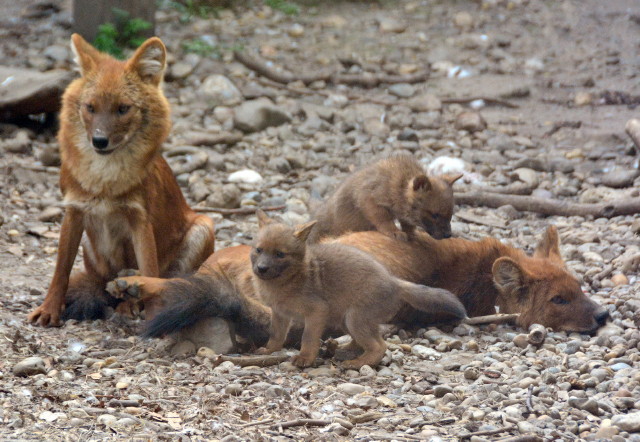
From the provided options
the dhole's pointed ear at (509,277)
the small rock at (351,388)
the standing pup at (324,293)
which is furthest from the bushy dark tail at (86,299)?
A: the dhole's pointed ear at (509,277)

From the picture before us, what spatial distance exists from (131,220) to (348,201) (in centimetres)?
201

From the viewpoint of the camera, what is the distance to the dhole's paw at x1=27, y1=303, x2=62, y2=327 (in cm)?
608

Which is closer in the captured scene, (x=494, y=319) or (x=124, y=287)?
(x=124, y=287)

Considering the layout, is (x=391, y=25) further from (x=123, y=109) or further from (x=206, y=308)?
(x=206, y=308)

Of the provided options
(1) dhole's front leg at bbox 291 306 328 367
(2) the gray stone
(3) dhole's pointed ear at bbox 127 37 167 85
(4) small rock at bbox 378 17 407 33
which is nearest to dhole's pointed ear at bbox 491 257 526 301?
(1) dhole's front leg at bbox 291 306 328 367

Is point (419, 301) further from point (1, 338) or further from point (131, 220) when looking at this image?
point (1, 338)

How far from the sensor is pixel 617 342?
5.82 meters

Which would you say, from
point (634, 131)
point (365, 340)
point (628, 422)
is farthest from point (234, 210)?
point (628, 422)

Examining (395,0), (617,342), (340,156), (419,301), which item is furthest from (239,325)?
(395,0)

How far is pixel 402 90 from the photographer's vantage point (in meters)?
12.0

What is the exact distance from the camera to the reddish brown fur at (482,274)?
617cm

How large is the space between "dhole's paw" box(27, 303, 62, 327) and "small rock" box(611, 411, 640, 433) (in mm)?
3905

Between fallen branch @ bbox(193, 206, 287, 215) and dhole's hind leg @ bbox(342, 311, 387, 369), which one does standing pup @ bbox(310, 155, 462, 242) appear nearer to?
fallen branch @ bbox(193, 206, 287, 215)

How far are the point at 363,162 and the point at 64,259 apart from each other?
4509 millimetres
